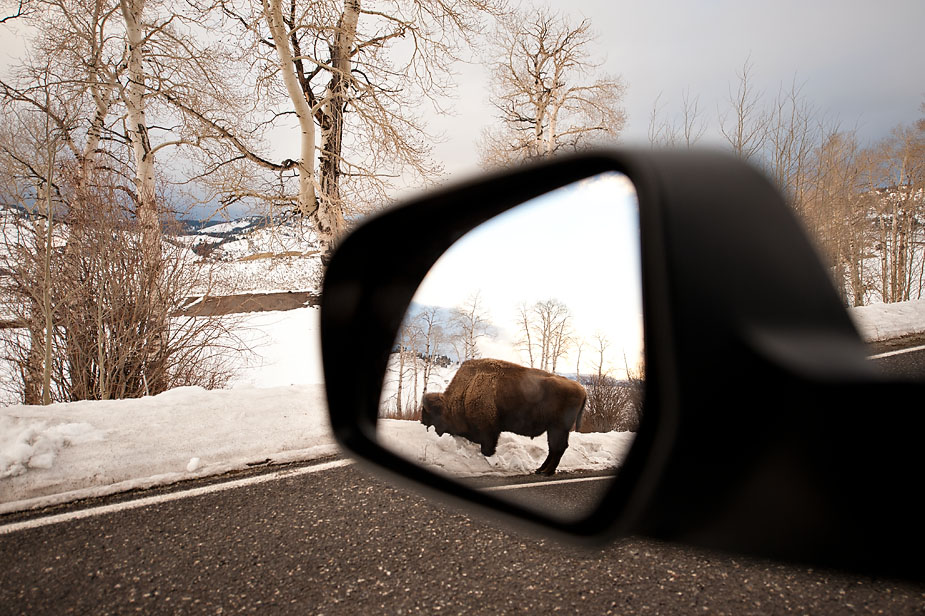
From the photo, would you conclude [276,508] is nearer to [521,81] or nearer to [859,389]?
[859,389]

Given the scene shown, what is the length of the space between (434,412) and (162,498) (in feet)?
9.03

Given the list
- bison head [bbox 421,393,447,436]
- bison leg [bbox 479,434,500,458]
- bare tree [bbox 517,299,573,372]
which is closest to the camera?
bare tree [bbox 517,299,573,372]

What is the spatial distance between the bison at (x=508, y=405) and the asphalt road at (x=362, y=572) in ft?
3.54

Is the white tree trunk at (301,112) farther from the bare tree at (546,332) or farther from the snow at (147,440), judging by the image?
the bare tree at (546,332)

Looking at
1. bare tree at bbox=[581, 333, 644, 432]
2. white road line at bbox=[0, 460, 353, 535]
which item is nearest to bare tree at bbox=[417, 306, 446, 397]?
bare tree at bbox=[581, 333, 644, 432]

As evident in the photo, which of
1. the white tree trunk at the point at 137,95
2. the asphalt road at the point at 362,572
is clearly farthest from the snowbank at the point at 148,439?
the white tree trunk at the point at 137,95

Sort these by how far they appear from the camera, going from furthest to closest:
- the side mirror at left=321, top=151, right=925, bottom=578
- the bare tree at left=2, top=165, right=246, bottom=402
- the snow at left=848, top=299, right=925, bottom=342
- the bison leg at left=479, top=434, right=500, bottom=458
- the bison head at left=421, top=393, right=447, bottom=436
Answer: the snow at left=848, top=299, right=925, bottom=342 → the bare tree at left=2, top=165, right=246, bottom=402 → the bison head at left=421, top=393, right=447, bottom=436 → the bison leg at left=479, top=434, right=500, bottom=458 → the side mirror at left=321, top=151, right=925, bottom=578

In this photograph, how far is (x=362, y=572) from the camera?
2.19 metres

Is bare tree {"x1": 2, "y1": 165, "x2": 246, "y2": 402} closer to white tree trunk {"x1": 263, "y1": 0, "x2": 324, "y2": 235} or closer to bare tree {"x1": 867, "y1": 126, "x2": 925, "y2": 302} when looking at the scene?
white tree trunk {"x1": 263, "y1": 0, "x2": 324, "y2": 235}

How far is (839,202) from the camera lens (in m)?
8.50

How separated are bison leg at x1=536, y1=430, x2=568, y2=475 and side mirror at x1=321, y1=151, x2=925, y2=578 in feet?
0.74

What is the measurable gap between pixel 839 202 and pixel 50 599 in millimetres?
10837

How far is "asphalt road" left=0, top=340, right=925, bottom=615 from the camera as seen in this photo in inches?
72.9

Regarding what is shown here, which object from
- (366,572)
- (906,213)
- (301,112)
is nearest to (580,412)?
(366,572)
